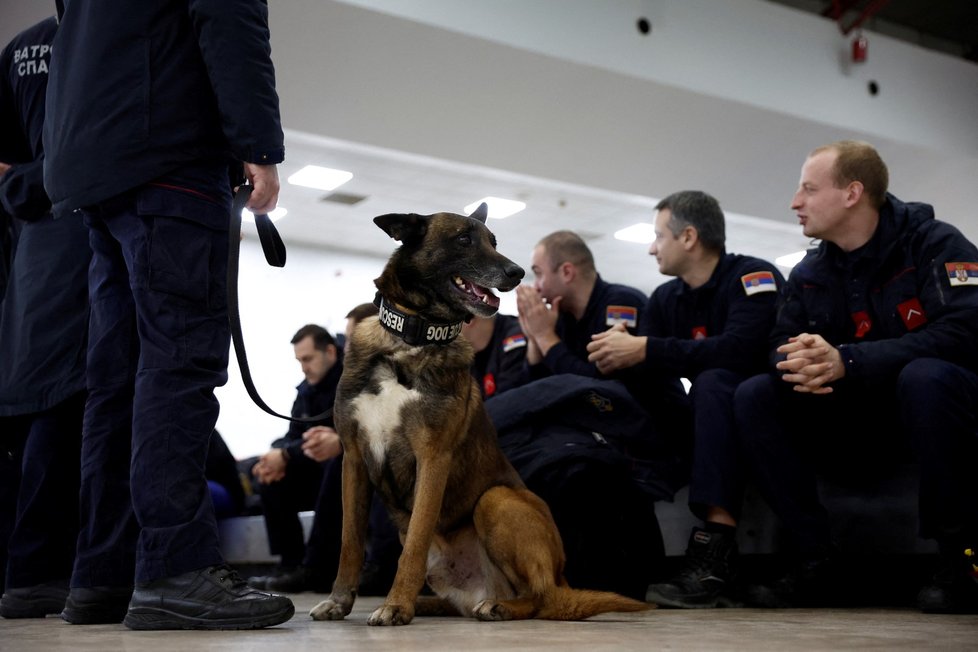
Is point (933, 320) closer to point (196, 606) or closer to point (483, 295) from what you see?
point (483, 295)

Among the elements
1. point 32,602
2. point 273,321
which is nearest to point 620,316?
point 32,602

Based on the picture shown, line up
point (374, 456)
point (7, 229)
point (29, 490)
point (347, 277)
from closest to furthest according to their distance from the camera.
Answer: point (374, 456) → point (29, 490) → point (7, 229) → point (347, 277)

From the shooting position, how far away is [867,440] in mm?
2719

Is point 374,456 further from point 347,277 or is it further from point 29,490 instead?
point 347,277

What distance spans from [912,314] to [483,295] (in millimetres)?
1268

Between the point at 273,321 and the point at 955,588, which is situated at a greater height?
the point at 273,321

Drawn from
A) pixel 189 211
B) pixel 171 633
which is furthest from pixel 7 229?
pixel 171 633

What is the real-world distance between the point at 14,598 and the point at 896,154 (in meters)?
9.10

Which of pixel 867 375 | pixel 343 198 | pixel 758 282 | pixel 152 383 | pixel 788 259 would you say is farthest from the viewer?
pixel 788 259

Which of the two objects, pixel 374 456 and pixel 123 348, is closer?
pixel 123 348

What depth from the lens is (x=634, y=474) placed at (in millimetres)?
2807

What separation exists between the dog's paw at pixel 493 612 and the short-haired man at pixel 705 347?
0.71 m

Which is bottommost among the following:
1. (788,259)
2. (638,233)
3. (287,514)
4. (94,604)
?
(287,514)

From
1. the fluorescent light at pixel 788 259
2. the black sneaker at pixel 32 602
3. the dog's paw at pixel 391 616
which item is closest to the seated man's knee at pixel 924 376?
the dog's paw at pixel 391 616
